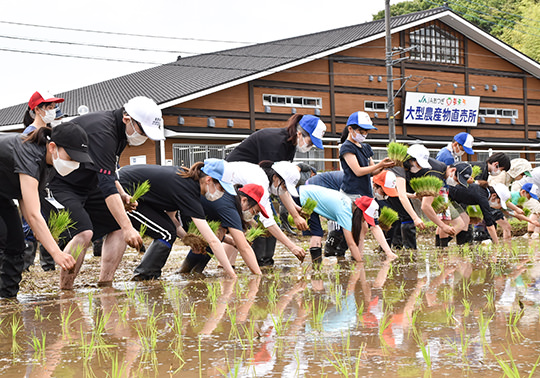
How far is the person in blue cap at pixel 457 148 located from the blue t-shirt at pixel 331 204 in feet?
8.78

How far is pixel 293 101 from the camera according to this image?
23.2 metres

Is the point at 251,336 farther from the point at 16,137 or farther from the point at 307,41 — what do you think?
the point at 307,41

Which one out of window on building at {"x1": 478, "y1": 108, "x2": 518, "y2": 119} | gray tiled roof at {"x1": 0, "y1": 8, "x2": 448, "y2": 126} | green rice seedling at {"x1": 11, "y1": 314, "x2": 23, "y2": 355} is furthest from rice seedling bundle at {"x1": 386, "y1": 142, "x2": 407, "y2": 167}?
window on building at {"x1": 478, "y1": 108, "x2": 518, "y2": 119}

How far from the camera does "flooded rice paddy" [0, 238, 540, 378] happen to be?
231cm

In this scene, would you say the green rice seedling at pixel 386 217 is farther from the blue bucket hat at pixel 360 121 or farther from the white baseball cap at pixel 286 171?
the white baseball cap at pixel 286 171

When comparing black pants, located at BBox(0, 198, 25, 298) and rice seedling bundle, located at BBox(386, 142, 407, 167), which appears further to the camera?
rice seedling bundle, located at BBox(386, 142, 407, 167)

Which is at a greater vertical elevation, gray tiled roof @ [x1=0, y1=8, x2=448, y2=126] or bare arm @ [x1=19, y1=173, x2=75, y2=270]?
gray tiled roof @ [x1=0, y1=8, x2=448, y2=126]

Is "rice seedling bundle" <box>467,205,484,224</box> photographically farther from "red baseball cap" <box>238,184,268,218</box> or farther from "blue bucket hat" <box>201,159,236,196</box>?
"blue bucket hat" <box>201,159,236,196</box>

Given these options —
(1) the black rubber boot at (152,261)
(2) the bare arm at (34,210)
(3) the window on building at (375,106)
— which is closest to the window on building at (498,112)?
(3) the window on building at (375,106)

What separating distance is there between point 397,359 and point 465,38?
90.7 feet

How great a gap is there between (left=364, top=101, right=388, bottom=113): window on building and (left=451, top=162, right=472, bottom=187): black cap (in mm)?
15855

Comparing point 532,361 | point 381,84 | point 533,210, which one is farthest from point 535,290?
point 381,84

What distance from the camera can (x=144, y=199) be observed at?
19.0 ft

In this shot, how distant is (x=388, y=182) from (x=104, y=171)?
4434mm
